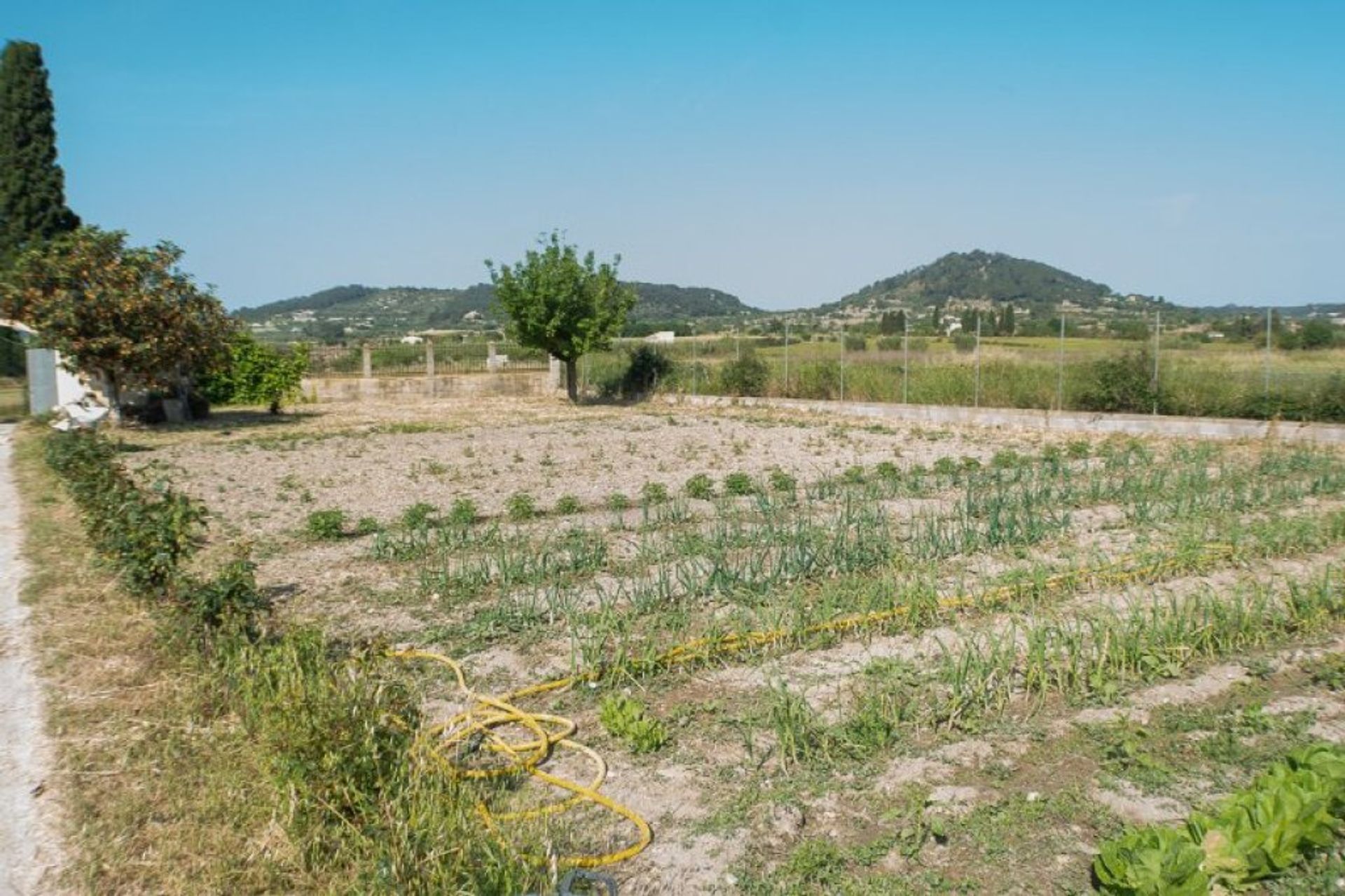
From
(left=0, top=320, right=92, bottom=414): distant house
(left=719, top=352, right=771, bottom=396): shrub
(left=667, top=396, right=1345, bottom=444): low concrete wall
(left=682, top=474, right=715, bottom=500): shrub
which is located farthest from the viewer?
(left=719, top=352, right=771, bottom=396): shrub

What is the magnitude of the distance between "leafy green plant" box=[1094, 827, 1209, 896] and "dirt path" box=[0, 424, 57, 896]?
12.5ft

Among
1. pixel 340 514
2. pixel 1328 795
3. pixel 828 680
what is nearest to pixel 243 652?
pixel 828 680

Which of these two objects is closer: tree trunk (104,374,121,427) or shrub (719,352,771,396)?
tree trunk (104,374,121,427)

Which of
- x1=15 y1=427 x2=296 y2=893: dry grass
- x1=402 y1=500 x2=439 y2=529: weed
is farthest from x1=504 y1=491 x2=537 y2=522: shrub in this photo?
x1=15 y1=427 x2=296 y2=893: dry grass

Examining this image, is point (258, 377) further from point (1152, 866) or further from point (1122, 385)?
point (1152, 866)

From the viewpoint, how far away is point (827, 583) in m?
7.12

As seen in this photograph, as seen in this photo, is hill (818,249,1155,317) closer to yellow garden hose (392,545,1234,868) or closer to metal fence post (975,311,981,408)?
metal fence post (975,311,981,408)

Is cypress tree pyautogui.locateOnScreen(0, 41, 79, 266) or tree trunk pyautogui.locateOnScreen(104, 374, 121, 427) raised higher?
cypress tree pyautogui.locateOnScreen(0, 41, 79, 266)

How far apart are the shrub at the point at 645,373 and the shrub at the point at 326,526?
818 inches

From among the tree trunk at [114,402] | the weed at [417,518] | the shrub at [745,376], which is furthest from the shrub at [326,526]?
the shrub at [745,376]

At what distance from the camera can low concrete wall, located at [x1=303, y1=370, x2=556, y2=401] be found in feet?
109

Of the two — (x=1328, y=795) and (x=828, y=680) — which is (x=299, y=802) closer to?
(x=828, y=680)

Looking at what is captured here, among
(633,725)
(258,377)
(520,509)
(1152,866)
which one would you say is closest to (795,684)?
(633,725)

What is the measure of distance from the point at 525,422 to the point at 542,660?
57.4 feet
